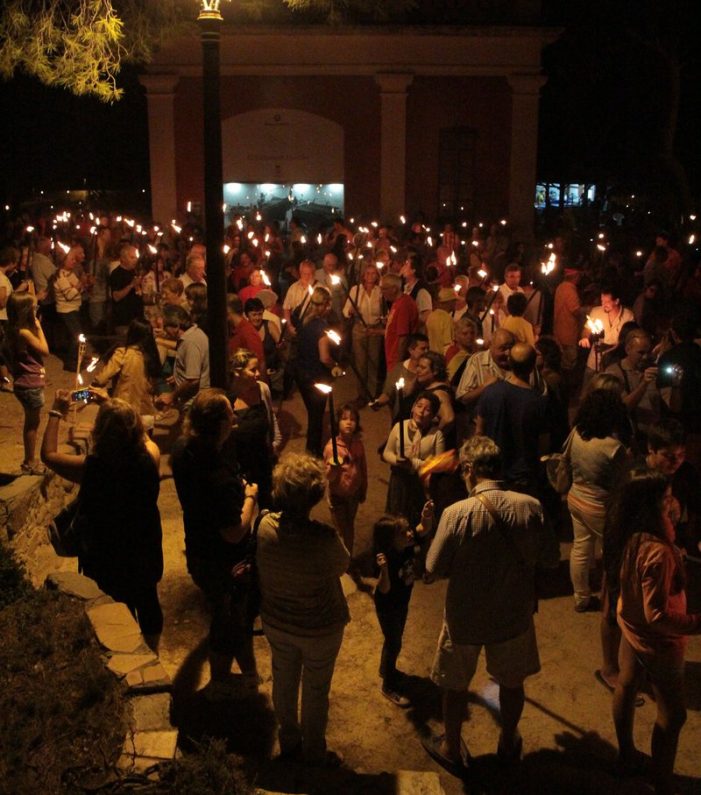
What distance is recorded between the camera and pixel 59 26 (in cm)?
1016

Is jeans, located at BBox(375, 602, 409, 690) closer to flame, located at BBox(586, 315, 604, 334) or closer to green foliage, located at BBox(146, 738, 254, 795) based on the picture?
green foliage, located at BBox(146, 738, 254, 795)

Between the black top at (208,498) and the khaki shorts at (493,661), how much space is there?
1.22 m

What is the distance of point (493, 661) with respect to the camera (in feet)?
15.4

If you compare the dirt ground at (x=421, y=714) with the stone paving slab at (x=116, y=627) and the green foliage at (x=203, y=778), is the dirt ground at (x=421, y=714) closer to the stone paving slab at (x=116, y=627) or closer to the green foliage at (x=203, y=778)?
the stone paving slab at (x=116, y=627)

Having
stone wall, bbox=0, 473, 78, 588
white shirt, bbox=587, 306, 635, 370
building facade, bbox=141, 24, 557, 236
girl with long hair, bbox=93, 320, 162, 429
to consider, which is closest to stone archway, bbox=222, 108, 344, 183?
building facade, bbox=141, 24, 557, 236

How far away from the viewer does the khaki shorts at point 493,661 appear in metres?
4.66

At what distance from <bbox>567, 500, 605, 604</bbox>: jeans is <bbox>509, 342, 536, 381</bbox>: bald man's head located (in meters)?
0.94

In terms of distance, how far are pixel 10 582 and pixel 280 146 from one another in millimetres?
20991

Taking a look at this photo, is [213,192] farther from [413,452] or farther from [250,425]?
[413,452]

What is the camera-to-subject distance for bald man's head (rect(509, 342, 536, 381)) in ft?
21.6

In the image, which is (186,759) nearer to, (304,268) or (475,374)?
(475,374)

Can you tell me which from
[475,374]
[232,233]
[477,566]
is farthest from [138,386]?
[232,233]

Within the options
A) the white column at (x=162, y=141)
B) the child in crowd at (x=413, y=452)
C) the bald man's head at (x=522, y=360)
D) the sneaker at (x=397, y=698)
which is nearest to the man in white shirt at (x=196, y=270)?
the child in crowd at (x=413, y=452)

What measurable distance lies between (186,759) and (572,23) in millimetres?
27699
